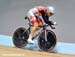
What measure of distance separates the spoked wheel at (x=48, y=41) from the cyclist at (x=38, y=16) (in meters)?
0.13

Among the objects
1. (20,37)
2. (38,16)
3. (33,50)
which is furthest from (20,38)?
(38,16)

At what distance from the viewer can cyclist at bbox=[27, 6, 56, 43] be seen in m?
4.62

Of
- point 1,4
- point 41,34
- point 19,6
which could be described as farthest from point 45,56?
point 1,4

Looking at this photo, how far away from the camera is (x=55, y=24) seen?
15.3 ft

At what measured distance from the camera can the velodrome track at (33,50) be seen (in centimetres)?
435

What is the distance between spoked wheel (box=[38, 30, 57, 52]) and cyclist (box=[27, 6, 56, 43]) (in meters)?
0.13

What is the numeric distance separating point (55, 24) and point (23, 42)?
676 mm

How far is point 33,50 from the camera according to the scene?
188 inches

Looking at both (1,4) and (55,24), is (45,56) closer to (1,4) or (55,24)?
(55,24)

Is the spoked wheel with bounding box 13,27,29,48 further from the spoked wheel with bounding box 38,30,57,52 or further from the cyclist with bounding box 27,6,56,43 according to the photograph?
the spoked wheel with bounding box 38,30,57,52

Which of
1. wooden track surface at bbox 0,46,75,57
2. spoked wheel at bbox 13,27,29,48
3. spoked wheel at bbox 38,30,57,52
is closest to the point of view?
wooden track surface at bbox 0,46,75,57

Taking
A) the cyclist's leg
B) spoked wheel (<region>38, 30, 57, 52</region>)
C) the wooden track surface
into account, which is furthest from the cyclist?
the wooden track surface

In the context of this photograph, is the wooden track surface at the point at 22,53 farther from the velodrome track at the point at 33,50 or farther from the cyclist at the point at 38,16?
the cyclist at the point at 38,16

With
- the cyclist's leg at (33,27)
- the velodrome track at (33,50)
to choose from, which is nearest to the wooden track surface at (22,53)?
the velodrome track at (33,50)
